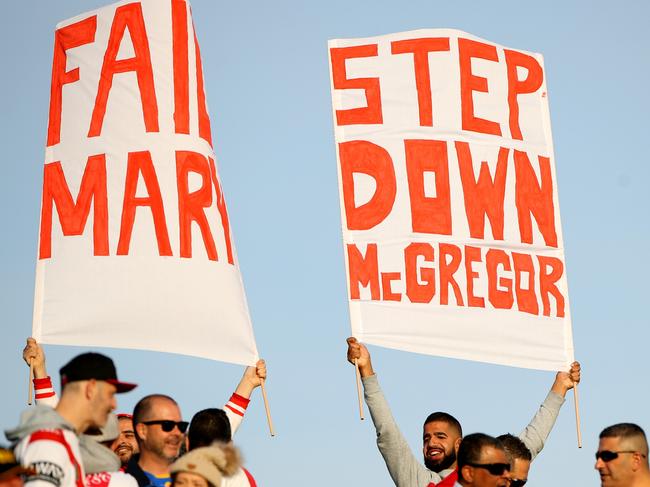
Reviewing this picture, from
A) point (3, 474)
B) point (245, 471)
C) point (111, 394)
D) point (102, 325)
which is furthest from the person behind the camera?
point (102, 325)

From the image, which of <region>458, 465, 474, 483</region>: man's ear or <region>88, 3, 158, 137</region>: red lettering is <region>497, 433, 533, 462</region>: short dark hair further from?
<region>88, 3, 158, 137</region>: red lettering

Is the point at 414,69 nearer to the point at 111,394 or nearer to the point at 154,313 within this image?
the point at 154,313

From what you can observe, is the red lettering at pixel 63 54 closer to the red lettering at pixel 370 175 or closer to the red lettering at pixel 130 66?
the red lettering at pixel 130 66

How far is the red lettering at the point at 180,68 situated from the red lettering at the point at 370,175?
1428 mm

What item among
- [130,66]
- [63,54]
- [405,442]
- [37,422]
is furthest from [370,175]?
[37,422]

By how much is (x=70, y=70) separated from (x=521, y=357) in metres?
4.81

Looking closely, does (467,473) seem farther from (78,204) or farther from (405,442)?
(78,204)

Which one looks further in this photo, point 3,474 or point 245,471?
point 245,471

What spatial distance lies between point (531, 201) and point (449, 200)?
0.93 meters

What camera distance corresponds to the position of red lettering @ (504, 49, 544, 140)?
1302 centimetres

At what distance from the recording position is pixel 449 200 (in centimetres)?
1237

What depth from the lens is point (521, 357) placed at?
479 inches

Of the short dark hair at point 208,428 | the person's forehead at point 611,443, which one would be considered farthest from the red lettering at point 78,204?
the person's forehead at point 611,443

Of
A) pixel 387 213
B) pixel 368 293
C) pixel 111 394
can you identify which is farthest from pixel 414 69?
pixel 111 394
